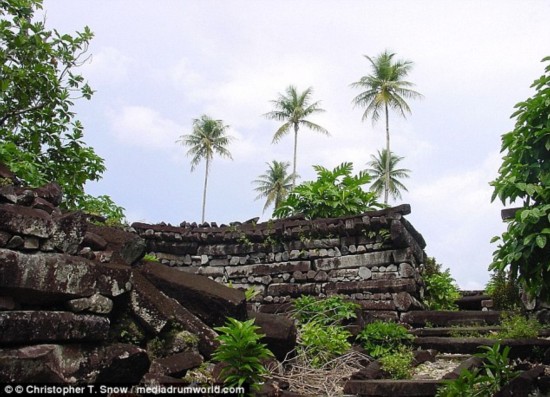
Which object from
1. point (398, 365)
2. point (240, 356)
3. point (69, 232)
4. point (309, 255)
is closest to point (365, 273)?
point (309, 255)

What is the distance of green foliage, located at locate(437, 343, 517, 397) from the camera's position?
5250mm

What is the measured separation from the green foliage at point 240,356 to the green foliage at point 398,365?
2212 mm

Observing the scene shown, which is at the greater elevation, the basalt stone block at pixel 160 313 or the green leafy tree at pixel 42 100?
the green leafy tree at pixel 42 100

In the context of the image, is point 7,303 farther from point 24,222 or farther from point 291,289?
point 291,289

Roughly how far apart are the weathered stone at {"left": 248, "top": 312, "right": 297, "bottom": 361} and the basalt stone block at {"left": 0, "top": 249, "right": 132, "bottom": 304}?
2225mm

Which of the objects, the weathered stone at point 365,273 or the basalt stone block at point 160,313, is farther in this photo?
the weathered stone at point 365,273

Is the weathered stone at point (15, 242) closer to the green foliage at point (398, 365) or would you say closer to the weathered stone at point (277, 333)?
the weathered stone at point (277, 333)

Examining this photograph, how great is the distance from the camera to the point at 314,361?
23.7 ft

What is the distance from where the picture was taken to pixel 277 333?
683cm

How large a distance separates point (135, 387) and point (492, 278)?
870 centimetres

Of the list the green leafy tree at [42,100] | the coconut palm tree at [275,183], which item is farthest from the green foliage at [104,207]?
the coconut palm tree at [275,183]

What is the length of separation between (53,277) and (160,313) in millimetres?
1298

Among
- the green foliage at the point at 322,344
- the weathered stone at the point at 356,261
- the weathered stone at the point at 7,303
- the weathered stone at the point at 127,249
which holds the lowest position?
the green foliage at the point at 322,344

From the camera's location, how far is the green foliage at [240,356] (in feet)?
17.5
